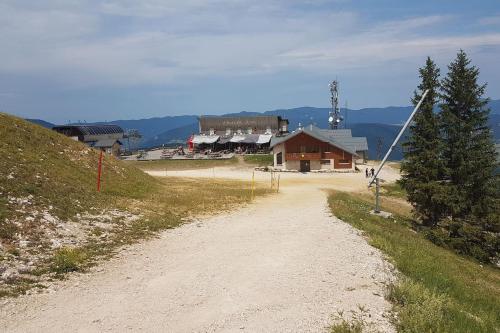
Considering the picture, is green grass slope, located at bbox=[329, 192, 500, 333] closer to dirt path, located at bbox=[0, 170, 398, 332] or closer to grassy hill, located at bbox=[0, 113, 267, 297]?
dirt path, located at bbox=[0, 170, 398, 332]

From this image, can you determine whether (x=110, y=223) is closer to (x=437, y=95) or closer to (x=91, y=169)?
(x=91, y=169)

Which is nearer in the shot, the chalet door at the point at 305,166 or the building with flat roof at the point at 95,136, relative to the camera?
the chalet door at the point at 305,166

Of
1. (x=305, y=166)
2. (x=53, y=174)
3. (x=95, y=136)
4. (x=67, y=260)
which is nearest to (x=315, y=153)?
(x=305, y=166)

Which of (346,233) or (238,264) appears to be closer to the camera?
(238,264)

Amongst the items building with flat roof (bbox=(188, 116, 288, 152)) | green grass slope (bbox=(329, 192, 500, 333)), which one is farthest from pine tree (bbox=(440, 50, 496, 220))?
building with flat roof (bbox=(188, 116, 288, 152))

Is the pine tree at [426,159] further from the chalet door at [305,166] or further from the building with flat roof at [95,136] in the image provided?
the building with flat roof at [95,136]

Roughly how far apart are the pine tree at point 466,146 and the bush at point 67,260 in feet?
79.1

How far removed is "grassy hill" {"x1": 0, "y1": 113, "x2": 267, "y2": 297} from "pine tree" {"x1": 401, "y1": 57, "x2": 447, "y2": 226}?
1287 centimetres

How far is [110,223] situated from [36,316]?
10462mm

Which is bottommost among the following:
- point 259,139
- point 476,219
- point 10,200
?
point 476,219

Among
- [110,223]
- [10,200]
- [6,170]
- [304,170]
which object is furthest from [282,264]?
[304,170]

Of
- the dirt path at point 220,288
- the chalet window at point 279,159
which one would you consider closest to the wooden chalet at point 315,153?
the chalet window at point 279,159

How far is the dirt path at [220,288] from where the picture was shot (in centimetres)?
1054

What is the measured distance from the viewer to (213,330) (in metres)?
10.1
